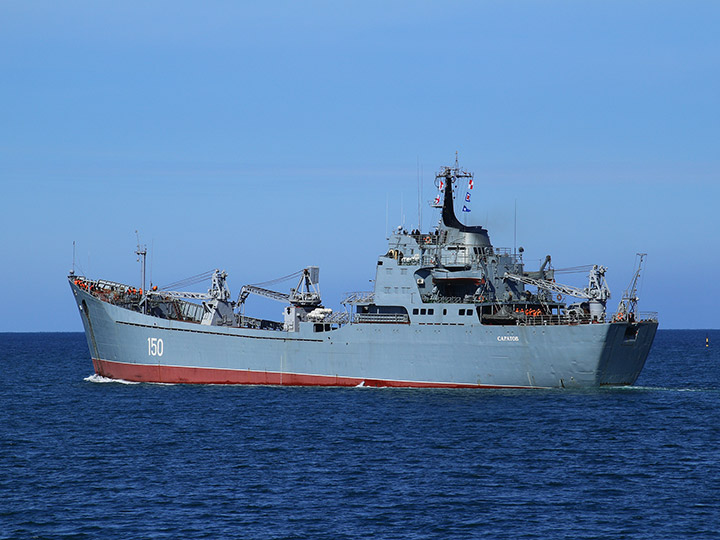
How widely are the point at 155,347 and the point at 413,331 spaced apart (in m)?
17.7

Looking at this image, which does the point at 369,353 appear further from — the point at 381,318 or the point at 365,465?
the point at 365,465

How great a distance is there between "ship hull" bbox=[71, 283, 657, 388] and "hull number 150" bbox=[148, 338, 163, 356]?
73 mm

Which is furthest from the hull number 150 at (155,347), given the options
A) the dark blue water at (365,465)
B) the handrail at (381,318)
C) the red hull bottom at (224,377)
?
the handrail at (381,318)

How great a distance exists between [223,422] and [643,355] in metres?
23.5

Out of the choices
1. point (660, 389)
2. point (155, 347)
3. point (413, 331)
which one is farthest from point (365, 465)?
point (155, 347)

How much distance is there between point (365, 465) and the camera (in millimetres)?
33969

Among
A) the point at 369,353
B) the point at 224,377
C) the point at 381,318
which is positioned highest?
the point at 381,318

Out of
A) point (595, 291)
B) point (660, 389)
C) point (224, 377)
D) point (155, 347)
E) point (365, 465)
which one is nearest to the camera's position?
point (365, 465)

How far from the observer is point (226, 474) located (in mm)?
32781

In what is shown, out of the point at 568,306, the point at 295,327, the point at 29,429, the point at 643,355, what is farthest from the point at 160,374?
the point at 643,355

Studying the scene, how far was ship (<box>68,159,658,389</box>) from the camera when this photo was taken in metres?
50.3

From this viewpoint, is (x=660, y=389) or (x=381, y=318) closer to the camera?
(x=381, y=318)

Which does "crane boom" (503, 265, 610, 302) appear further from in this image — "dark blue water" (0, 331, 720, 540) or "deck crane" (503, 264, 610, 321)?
"dark blue water" (0, 331, 720, 540)

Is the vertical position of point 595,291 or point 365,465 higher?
point 595,291
